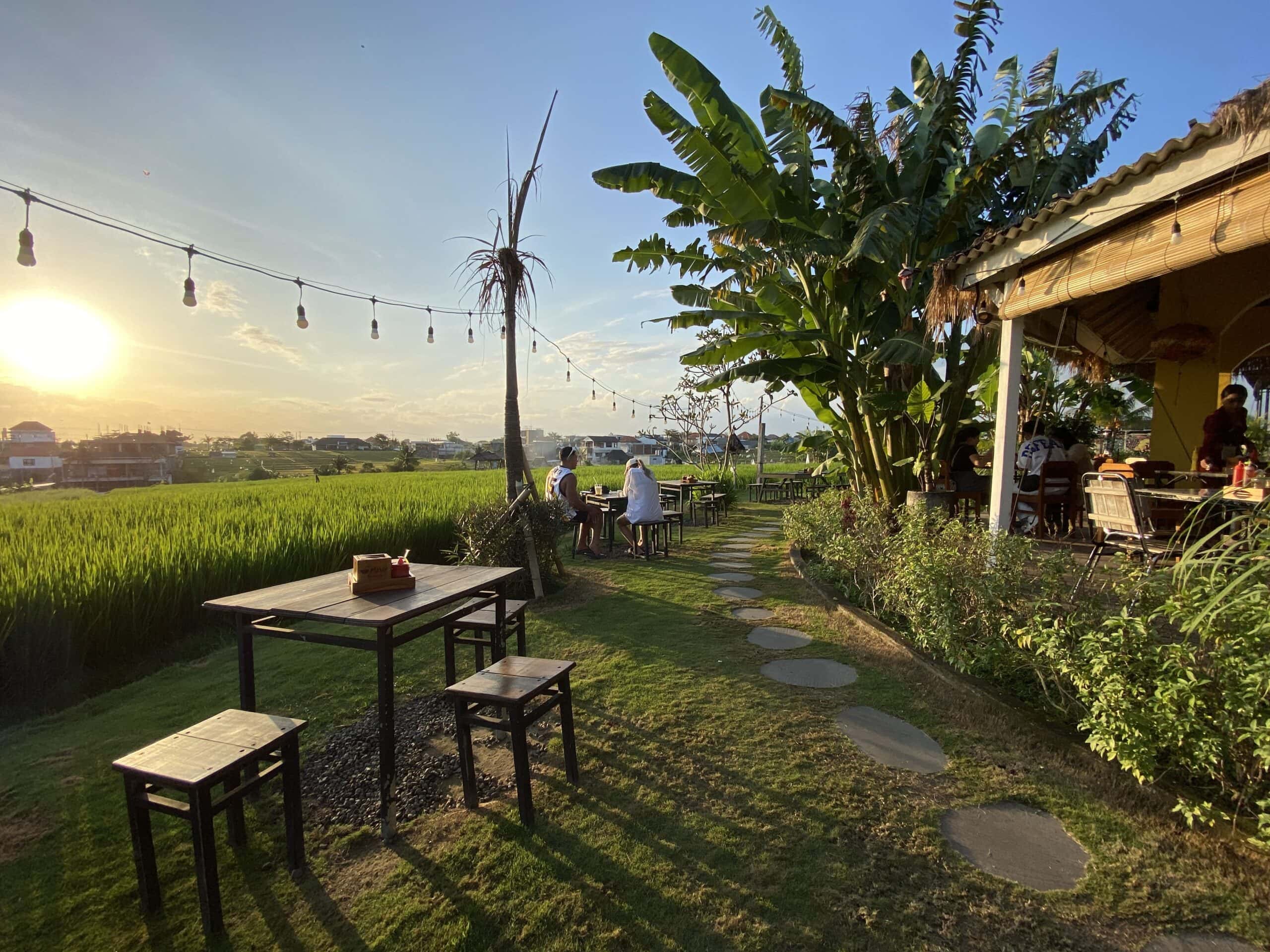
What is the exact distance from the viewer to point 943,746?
2777mm

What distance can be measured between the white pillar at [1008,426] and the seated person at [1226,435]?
115 inches

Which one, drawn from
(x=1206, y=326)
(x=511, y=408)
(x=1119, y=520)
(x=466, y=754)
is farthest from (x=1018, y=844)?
(x=1206, y=326)

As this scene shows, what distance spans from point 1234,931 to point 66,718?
230 inches

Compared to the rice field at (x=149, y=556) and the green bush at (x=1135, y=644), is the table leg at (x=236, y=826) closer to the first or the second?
the rice field at (x=149, y=556)

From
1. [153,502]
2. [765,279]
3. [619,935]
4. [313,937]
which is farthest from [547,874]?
[153,502]

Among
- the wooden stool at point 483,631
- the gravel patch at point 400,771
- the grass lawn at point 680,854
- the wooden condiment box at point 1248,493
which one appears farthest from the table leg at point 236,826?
the wooden condiment box at point 1248,493

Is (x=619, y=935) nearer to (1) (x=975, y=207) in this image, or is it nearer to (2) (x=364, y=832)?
(2) (x=364, y=832)

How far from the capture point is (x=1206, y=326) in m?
6.59

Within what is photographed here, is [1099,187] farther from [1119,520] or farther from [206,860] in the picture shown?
[206,860]

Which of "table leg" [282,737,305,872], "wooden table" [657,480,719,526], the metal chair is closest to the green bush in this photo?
the metal chair

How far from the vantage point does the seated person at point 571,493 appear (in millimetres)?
7344

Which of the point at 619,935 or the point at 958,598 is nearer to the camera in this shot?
the point at 619,935

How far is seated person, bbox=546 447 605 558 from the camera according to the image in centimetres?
734

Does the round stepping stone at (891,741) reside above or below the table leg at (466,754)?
below
